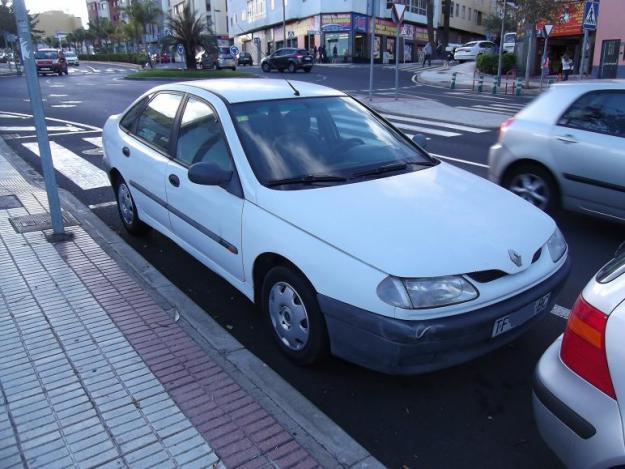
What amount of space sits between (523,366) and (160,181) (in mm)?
3106

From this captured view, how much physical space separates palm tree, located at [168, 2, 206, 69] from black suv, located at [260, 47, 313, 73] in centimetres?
565

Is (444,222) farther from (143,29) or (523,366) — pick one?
(143,29)

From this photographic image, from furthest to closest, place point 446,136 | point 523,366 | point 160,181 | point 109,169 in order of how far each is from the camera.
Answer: point 446,136 < point 109,169 < point 160,181 < point 523,366

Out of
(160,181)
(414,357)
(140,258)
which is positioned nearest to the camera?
(414,357)

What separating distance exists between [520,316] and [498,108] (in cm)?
1648

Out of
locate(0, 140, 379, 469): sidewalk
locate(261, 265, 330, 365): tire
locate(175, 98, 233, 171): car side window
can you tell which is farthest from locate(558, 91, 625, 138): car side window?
locate(0, 140, 379, 469): sidewalk

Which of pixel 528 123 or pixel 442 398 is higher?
pixel 528 123

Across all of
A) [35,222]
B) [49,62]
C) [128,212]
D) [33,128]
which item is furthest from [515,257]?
[49,62]

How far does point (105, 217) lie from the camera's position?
647cm

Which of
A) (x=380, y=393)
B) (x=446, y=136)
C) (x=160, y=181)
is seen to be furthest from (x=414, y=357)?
(x=446, y=136)

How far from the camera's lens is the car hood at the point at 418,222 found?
284 centimetres

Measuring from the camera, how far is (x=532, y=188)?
6059 millimetres

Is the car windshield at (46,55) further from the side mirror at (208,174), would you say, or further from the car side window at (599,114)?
the side mirror at (208,174)

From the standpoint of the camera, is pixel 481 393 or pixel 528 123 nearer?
pixel 481 393
